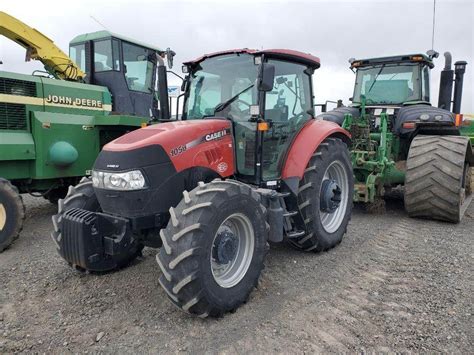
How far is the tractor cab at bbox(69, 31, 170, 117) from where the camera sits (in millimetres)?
6867

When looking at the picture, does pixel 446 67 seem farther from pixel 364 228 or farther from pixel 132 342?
pixel 132 342

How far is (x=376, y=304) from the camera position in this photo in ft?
10.5

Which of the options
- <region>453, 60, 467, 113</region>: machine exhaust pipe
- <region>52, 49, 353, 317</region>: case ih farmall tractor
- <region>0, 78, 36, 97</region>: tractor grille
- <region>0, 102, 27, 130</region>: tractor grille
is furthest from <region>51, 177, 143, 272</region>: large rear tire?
<region>453, 60, 467, 113</region>: machine exhaust pipe

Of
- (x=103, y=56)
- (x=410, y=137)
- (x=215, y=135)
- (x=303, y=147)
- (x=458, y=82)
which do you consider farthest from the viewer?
(x=103, y=56)

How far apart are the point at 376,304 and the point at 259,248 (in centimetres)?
105

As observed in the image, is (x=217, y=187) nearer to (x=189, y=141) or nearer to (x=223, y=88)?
(x=189, y=141)

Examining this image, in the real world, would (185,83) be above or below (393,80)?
below

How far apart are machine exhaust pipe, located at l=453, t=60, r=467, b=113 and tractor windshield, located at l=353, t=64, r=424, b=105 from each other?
1.81 ft

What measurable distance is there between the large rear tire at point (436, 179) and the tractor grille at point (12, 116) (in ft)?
17.6

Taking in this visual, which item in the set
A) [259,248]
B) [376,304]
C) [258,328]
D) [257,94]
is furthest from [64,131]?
[376,304]

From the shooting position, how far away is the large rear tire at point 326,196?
4082 millimetres

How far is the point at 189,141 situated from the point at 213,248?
0.95 meters

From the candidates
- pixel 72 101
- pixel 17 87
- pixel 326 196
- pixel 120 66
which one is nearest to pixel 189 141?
pixel 326 196

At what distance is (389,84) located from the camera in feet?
22.8
